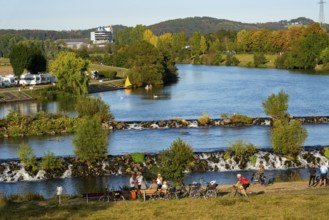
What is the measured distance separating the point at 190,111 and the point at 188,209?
109 ft

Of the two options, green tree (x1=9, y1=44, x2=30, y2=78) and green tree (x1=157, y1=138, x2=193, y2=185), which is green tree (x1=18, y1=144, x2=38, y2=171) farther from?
green tree (x1=9, y1=44, x2=30, y2=78)

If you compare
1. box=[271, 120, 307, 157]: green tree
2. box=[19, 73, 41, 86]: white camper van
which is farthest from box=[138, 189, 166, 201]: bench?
box=[19, 73, 41, 86]: white camper van

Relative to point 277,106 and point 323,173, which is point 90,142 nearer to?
point 323,173

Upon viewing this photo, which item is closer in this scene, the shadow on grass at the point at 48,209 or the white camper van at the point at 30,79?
the shadow on grass at the point at 48,209

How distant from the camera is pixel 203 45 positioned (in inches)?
5379

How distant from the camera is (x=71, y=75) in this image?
62.6 m

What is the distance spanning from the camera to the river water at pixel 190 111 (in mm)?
27594

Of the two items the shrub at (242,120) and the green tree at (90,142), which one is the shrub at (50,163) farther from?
the shrub at (242,120)

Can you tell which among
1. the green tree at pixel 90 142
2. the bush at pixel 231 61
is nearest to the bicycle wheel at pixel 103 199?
the green tree at pixel 90 142

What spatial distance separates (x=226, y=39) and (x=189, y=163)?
402 feet

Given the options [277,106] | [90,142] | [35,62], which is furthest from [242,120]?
[35,62]

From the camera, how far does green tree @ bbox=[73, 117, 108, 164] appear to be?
2872cm

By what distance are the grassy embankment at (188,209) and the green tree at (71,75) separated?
4523 centimetres

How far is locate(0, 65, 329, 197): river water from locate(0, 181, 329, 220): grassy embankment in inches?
307
